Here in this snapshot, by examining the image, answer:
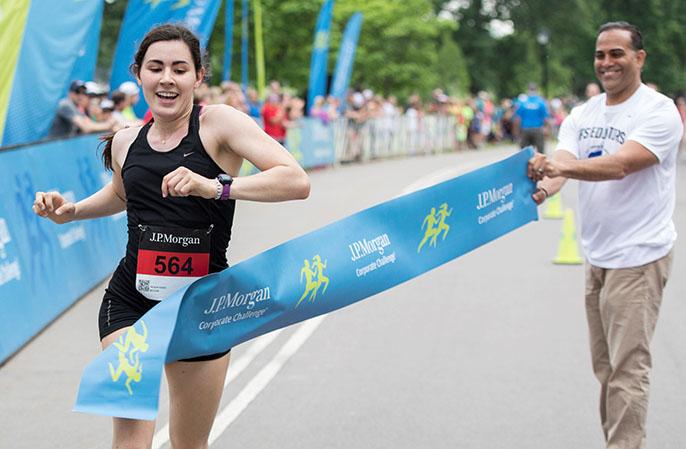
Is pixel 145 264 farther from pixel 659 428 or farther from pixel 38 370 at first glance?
pixel 38 370

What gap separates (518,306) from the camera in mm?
10586

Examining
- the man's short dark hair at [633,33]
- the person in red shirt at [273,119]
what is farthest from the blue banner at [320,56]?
the man's short dark hair at [633,33]

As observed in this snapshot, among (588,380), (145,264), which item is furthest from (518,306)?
(145,264)

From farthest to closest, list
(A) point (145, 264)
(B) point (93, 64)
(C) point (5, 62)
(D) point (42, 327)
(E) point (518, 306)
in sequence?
(B) point (93, 64) < (C) point (5, 62) < (E) point (518, 306) < (D) point (42, 327) < (A) point (145, 264)

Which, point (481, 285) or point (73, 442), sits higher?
point (73, 442)

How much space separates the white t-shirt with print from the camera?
5.43 metres

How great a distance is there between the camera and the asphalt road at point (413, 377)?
654 cm

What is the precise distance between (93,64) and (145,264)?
1396 centimetres

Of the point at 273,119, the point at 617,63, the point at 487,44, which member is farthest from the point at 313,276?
the point at 487,44

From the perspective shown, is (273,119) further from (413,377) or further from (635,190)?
(635,190)

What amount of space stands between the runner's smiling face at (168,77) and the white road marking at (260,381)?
2643 mm

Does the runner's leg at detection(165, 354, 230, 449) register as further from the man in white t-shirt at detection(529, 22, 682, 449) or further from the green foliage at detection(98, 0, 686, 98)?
the green foliage at detection(98, 0, 686, 98)

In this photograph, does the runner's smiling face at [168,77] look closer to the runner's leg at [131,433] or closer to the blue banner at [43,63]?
the runner's leg at [131,433]

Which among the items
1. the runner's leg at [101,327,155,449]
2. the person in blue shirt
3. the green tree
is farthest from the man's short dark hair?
the green tree
